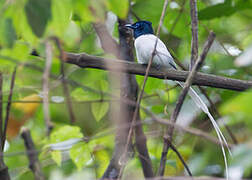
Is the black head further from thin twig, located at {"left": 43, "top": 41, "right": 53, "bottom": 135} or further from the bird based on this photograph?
thin twig, located at {"left": 43, "top": 41, "right": 53, "bottom": 135}

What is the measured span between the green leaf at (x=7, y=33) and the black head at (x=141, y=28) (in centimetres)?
202

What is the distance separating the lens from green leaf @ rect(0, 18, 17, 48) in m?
1.35

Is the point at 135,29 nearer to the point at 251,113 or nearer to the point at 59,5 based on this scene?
the point at 59,5

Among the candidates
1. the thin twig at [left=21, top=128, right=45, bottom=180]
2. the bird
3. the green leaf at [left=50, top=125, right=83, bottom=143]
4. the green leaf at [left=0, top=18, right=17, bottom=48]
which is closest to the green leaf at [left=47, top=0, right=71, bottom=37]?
the green leaf at [left=0, top=18, right=17, bottom=48]

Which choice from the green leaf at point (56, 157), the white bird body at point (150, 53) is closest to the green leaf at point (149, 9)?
the white bird body at point (150, 53)

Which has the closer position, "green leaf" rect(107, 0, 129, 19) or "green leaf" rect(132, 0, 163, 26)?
"green leaf" rect(107, 0, 129, 19)

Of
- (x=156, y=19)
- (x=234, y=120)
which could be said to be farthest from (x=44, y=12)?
(x=156, y=19)

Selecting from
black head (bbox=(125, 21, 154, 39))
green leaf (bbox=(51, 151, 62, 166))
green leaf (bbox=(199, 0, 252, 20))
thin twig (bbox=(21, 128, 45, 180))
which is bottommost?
green leaf (bbox=(51, 151, 62, 166))

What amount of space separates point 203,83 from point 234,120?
124 centimetres

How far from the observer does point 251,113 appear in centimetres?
95

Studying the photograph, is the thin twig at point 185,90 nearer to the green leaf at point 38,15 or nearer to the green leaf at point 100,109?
the green leaf at point 38,15

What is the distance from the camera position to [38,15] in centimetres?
136

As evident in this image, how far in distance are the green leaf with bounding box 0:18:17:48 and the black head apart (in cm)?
202

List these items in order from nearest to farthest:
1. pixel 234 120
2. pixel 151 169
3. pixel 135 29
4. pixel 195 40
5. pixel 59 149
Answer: pixel 234 120
pixel 195 40
pixel 59 149
pixel 151 169
pixel 135 29
